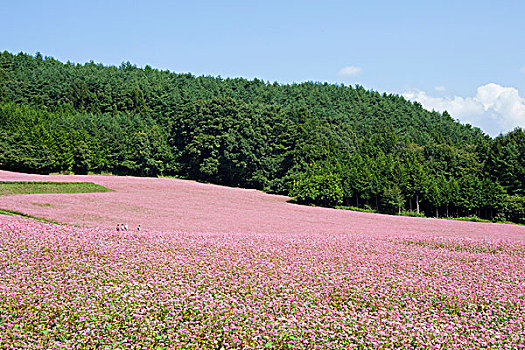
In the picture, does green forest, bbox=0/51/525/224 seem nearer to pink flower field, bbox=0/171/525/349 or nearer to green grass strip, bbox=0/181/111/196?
green grass strip, bbox=0/181/111/196

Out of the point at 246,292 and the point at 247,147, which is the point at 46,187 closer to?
the point at 246,292

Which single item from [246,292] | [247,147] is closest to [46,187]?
[246,292]

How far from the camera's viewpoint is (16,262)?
46.0 feet

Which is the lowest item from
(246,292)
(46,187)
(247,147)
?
(246,292)

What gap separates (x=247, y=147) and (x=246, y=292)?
242 feet

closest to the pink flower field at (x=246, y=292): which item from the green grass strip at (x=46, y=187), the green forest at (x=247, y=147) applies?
the green grass strip at (x=46, y=187)

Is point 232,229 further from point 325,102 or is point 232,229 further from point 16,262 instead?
point 325,102

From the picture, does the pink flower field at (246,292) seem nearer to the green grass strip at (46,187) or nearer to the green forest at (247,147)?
the green grass strip at (46,187)

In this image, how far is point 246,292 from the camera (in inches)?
507

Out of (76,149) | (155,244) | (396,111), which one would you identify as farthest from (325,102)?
(155,244)

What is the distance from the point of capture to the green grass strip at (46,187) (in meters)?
41.7

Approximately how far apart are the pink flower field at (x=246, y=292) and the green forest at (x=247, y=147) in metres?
44.5

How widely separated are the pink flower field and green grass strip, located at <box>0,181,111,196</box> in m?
23.7

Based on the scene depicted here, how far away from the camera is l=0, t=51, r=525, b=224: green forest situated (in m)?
69.9
